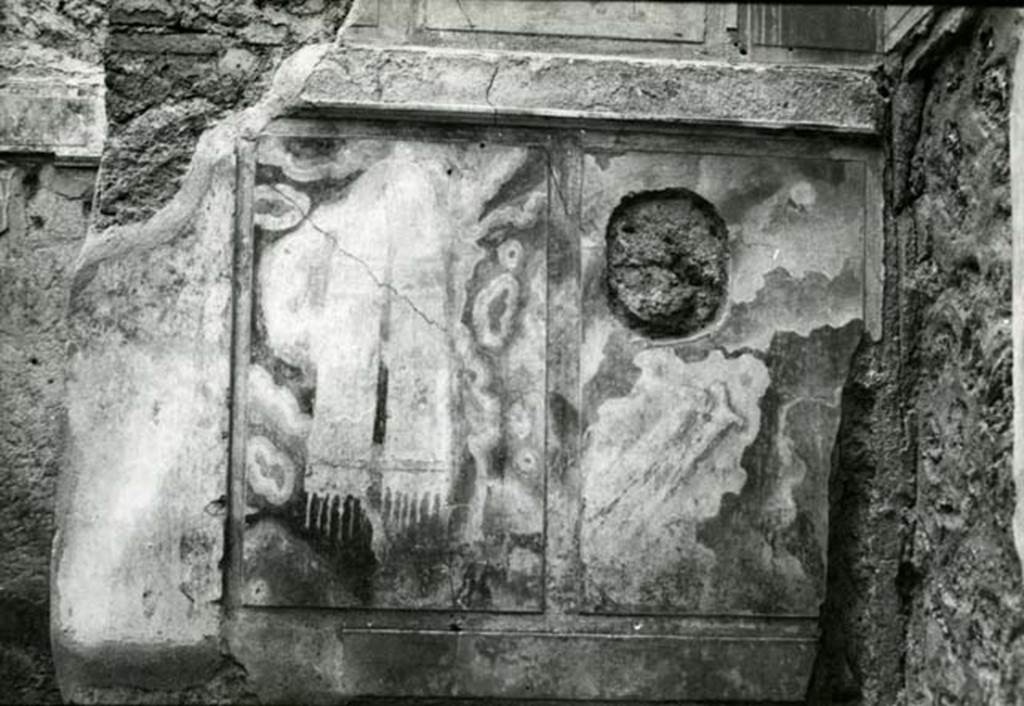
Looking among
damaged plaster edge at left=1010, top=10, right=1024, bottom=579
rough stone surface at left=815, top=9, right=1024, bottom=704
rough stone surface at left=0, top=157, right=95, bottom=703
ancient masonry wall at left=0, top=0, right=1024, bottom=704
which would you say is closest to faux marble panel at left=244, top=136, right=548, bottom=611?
ancient masonry wall at left=0, top=0, right=1024, bottom=704

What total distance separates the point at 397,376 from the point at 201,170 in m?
0.69

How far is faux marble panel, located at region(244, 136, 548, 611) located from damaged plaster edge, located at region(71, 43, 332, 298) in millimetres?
80

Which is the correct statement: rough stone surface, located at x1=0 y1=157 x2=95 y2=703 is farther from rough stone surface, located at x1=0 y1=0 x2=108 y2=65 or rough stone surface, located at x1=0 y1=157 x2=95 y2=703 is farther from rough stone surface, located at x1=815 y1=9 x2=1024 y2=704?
rough stone surface, located at x1=815 y1=9 x2=1024 y2=704

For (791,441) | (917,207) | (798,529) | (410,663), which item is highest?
(917,207)

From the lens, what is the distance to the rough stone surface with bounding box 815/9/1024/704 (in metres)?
2.71

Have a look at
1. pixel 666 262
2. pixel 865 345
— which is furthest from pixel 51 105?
pixel 865 345

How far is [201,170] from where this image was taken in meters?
3.18

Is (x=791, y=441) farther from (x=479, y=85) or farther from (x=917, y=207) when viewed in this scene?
(x=479, y=85)

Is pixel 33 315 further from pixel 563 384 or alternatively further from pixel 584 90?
pixel 584 90

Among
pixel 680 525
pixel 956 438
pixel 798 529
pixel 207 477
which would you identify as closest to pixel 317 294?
pixel 207 477

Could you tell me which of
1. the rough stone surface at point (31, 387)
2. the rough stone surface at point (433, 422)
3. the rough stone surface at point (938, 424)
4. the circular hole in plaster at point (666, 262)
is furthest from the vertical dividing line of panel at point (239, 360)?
the rough stone surface at point (938, 424)

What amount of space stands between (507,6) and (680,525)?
1341 mm

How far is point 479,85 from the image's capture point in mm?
3207

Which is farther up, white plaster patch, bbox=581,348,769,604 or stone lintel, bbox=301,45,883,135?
stone lintel, bbox=301,45,883,135
